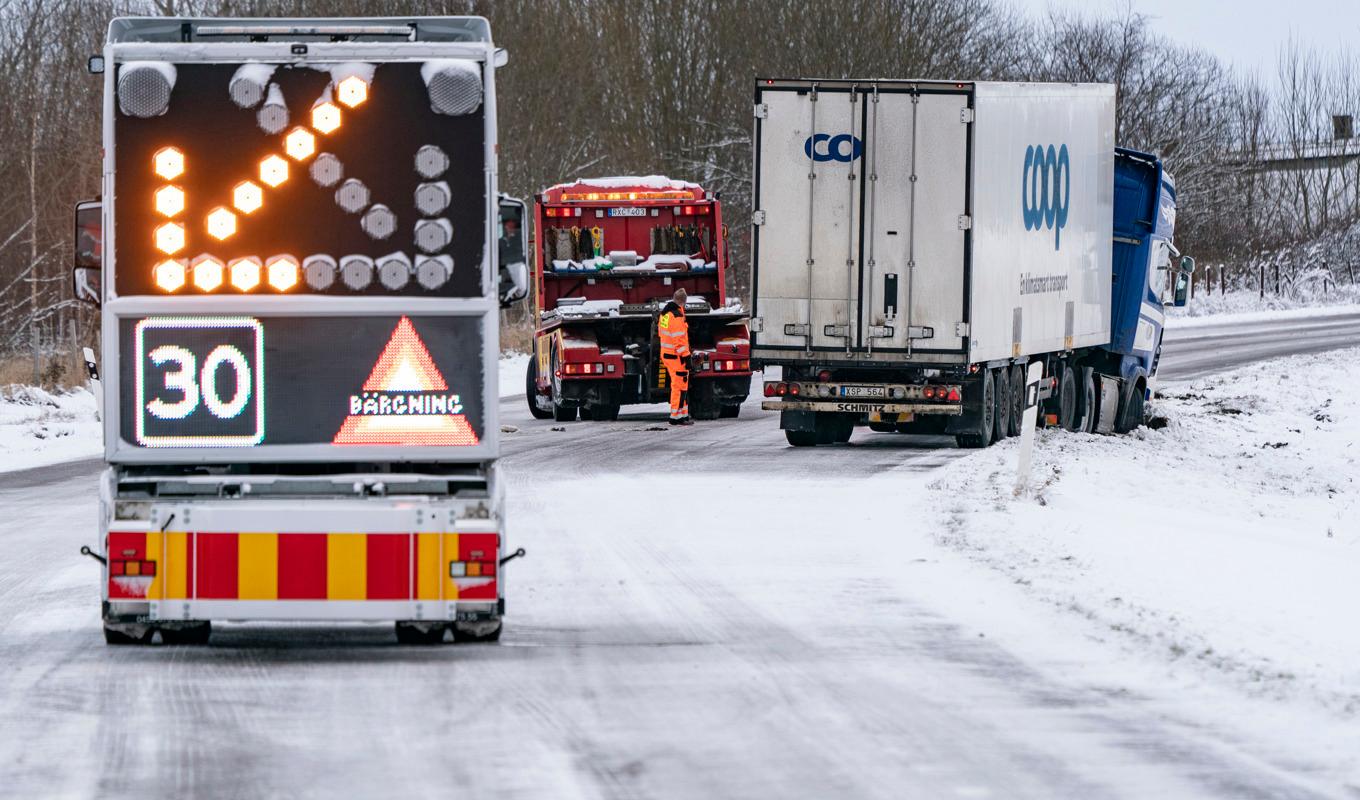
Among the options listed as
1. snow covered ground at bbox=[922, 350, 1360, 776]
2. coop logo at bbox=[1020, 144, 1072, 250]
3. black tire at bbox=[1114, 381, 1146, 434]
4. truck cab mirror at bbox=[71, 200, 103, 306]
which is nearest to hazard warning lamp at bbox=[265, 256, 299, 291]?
truck cab mirror at bbox=[71, 200, 103, 306]

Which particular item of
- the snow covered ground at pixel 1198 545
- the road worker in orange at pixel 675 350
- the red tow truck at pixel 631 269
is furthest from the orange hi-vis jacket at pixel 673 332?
the snow covered ground at pixel 1198 545

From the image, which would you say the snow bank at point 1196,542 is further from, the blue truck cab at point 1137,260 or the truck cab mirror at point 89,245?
the truck cab mirror at point 89,245

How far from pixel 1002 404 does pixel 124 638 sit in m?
14.7

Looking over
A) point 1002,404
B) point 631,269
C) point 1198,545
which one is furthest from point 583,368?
point 1198,545

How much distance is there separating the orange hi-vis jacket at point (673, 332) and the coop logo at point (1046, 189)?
4.62m

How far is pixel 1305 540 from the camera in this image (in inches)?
601

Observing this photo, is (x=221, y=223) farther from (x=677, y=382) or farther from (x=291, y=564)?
(x=677, y=382)

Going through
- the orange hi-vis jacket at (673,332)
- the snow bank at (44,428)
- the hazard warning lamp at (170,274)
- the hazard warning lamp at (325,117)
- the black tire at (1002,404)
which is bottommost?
the snow bank at (44,428)

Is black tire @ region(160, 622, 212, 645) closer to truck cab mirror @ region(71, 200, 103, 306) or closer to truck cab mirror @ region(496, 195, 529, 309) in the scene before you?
truck cab mirror @ region(71, 200, 103, 306)

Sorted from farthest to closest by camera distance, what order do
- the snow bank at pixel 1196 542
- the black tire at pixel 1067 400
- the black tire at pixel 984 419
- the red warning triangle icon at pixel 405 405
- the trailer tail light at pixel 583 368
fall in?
the trailer tail light at pixel 583 368 → the black tire at pixel 1067 400 → the black tire at pixel 984 419 → the snow bank at pixel 1196 542 → the red warning triangle icon at pixel 405 405

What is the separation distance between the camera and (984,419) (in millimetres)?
22234

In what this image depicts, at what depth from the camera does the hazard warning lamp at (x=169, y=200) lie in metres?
9.29

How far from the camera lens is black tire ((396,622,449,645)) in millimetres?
9898

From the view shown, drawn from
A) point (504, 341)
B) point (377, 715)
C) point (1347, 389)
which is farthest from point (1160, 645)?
point (504, 341)
